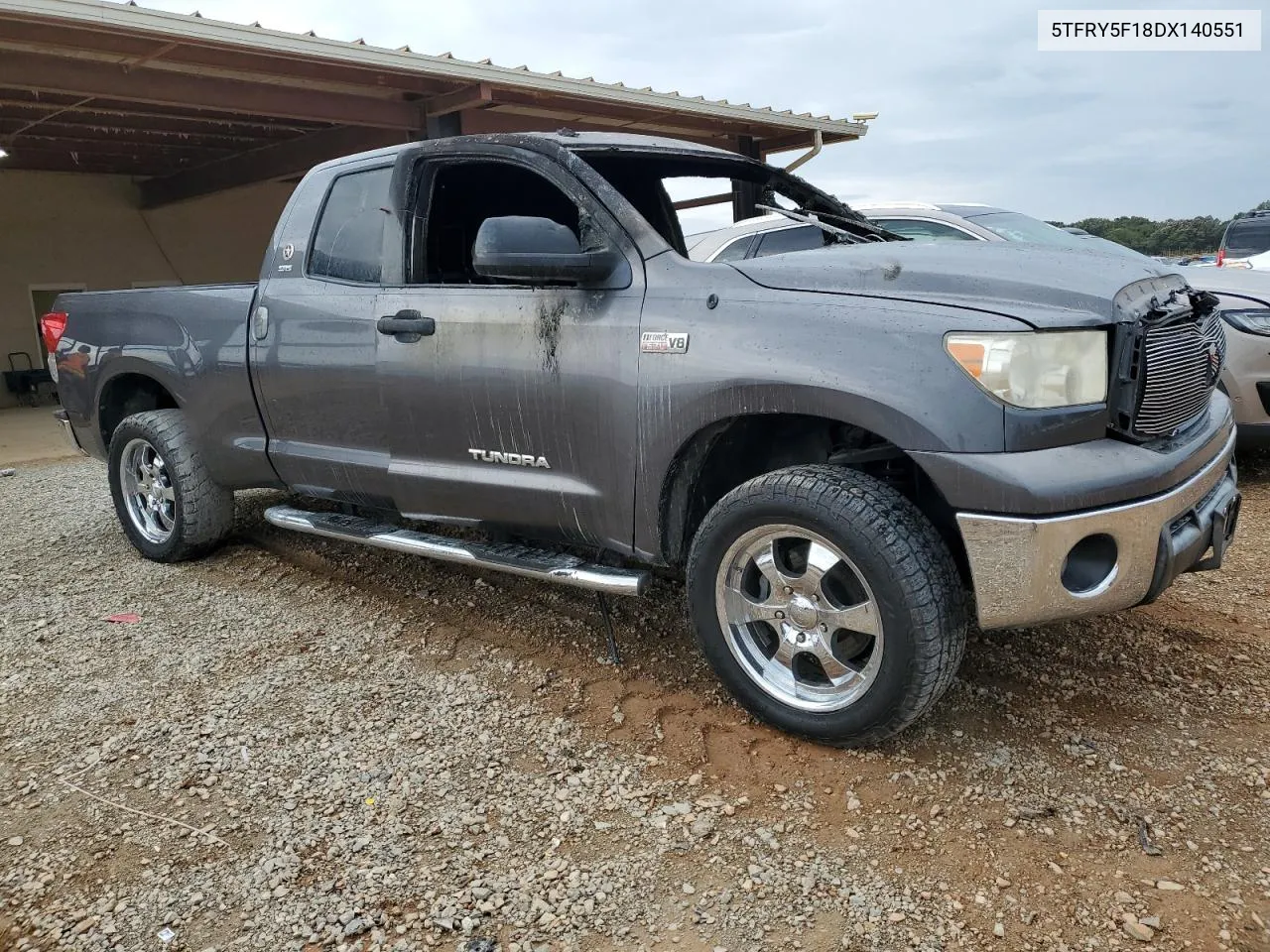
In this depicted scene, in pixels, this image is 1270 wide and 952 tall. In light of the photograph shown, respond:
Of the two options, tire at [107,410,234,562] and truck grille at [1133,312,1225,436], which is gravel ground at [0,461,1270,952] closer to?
tire at [107,410,234,562]

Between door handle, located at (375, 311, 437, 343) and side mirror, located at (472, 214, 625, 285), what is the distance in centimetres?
53

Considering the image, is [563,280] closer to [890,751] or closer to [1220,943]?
[890,751]

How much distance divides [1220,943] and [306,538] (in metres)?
4.46

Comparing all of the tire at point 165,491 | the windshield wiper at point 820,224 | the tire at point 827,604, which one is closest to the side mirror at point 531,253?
the tire at point 827,604

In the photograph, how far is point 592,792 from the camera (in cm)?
264

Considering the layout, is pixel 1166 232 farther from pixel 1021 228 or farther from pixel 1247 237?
pixel 1021 228

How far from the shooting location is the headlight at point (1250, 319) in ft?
17.7

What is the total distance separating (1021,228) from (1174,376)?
4.79 m

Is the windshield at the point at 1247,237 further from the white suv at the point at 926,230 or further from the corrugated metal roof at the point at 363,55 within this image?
the white suv at the point at 926,230

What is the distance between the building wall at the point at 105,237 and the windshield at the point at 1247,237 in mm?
14731

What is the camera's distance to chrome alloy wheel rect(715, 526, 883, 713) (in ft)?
8.78

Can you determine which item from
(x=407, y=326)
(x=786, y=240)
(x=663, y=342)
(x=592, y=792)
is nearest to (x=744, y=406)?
(x=663, y=342)

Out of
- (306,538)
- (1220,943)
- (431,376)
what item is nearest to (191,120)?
(306,538)

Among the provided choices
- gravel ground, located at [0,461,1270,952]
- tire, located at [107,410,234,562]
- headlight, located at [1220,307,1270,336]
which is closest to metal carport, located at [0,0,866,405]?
gravel ground, located at [0,461,1270,952]
